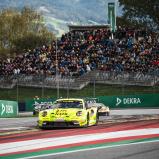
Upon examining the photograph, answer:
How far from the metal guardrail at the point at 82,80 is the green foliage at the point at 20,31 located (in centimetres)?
4479

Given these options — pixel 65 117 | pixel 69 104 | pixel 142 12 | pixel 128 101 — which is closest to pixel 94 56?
pixel 128 101

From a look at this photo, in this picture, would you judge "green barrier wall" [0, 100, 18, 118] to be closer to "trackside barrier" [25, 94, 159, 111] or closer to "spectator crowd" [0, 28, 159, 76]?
"trackside barrier" [25, 94, 159, 111]

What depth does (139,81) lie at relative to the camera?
4109cm

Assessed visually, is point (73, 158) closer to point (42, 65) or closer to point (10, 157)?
point (10, 157)

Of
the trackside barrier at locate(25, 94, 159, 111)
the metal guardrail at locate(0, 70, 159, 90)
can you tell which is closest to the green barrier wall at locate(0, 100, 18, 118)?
the trackside barrier at locate(25, 94, 159, 111)

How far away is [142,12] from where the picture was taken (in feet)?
209

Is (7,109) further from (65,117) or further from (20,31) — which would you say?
(20,31)

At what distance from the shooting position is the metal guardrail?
40.8 meters

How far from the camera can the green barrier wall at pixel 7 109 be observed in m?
34.3

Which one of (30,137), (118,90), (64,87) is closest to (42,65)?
(64,87)

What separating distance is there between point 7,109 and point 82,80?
9892mm

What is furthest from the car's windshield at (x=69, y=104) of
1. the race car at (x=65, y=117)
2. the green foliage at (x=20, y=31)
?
the green foliage at (x=20, y=31)

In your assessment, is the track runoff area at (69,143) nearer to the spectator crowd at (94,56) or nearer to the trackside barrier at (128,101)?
the spectator crowd at (94,56)

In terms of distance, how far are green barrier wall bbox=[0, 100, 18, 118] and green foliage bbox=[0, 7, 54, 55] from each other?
53965mm
